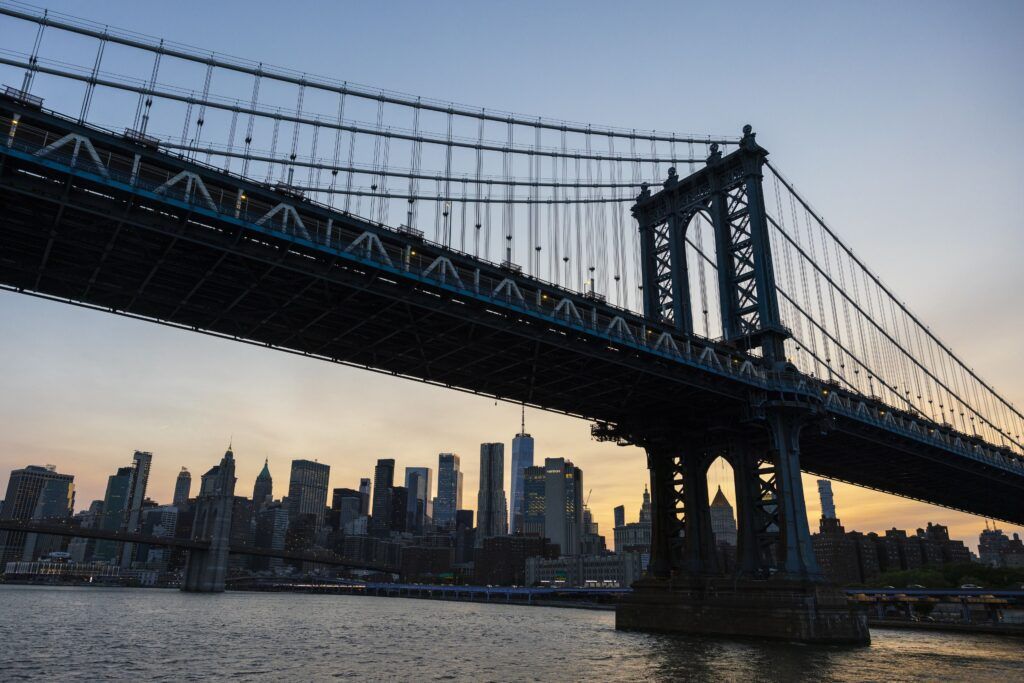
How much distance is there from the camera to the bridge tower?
50438 millimetres

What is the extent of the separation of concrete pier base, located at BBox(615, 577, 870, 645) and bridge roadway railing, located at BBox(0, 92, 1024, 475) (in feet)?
46.7

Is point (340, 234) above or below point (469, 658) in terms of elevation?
above

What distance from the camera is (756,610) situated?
166 ft

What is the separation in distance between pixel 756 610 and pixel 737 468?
444 inches

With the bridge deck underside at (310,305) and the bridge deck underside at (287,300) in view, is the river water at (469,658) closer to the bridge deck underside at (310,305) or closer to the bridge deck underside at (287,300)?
the bridge deck underside at (310,305)

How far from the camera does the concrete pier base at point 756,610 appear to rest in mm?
48375

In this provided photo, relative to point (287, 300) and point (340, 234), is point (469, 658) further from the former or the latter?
point (340, 234)

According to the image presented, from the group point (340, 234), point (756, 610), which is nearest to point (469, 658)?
point (756, 610)

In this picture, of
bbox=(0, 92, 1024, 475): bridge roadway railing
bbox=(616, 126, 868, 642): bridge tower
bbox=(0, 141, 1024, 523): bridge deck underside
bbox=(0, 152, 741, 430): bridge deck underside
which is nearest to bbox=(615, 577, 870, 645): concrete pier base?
bbox=(616, 126, 868, 642): bridge tower

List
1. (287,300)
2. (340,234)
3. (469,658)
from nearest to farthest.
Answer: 1. (340,234)
2. (287,300)
3. (469,658)

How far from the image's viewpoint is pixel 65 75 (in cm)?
3619

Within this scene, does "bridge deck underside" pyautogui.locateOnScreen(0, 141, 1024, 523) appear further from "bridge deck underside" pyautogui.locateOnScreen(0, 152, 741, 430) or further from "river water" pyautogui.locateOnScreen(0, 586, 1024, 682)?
"river water" pyautogui.locateOnScreen(0, 586, 1024, 682)

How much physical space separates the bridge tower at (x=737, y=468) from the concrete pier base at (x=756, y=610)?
0.08m

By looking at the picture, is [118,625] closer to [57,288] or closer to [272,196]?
[57,288]
